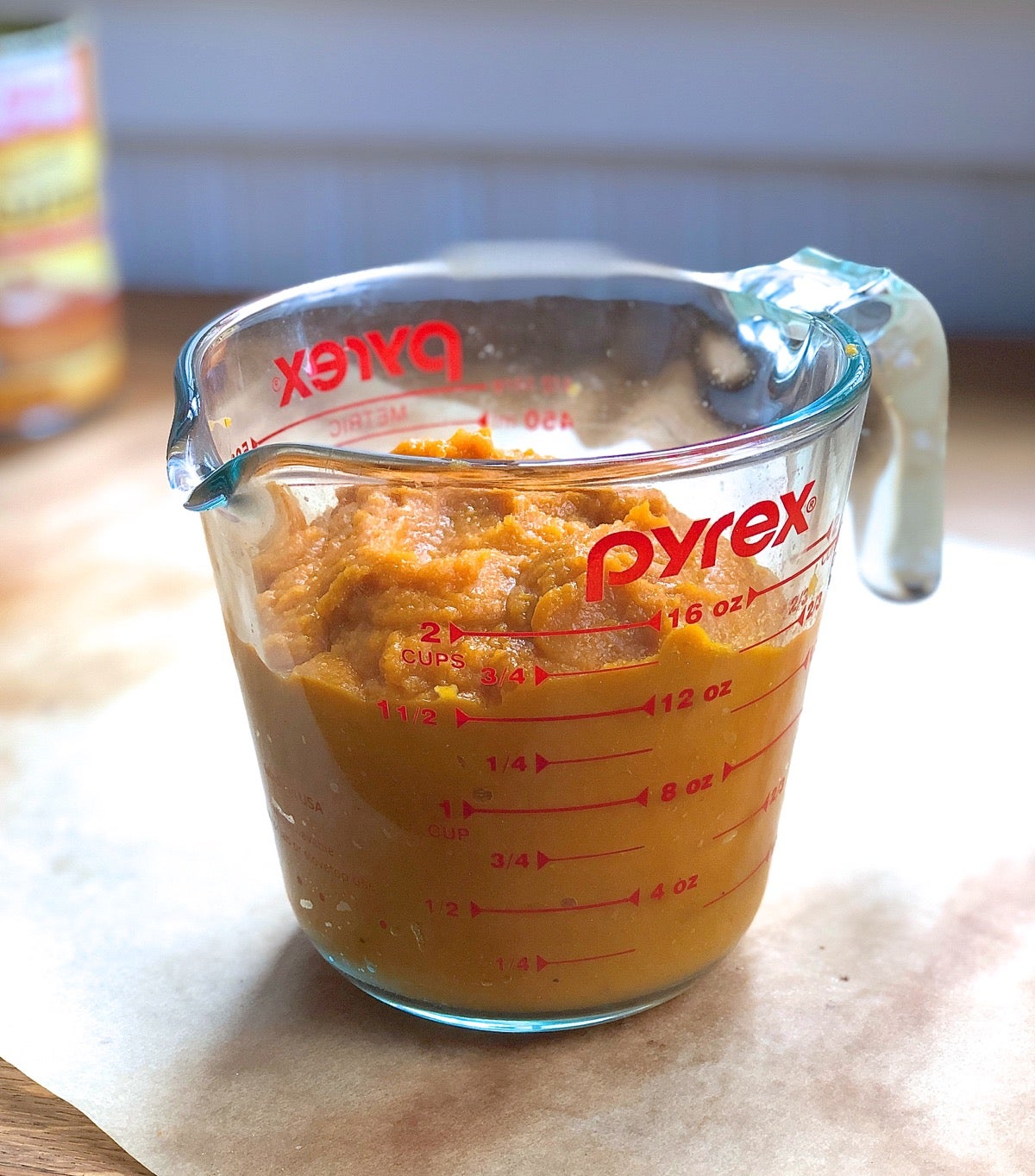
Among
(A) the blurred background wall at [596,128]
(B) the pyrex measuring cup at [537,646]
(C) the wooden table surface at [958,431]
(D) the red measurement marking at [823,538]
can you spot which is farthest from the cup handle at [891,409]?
(A) the blurred background wall at [596,128]

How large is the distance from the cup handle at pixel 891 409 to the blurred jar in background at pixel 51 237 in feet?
2.25

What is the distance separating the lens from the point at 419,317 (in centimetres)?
71

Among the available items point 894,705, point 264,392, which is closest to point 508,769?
point 264,392

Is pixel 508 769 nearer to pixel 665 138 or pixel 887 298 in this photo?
pixel 887 298

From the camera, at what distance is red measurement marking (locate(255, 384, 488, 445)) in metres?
0.67

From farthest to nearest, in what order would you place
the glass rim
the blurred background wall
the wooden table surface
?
the blurred background wall
the wooden table surface
the glass rim

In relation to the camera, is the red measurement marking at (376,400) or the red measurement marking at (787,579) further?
the red measurement marking at (376,400)

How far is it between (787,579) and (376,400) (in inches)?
9.8

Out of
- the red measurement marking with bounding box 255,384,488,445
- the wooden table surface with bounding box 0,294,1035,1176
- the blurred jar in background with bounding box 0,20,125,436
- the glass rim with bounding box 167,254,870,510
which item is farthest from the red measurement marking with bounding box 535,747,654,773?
the blurred jar in background with bounding box 0,20,125,436

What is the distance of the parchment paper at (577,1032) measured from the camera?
558 millimetres

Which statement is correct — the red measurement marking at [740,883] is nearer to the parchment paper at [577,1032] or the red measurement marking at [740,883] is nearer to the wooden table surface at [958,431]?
the parchment paper at [577,1032]

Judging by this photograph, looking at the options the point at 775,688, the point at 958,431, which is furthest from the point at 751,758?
the point at 958,431

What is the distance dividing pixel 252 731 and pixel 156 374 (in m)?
0.82

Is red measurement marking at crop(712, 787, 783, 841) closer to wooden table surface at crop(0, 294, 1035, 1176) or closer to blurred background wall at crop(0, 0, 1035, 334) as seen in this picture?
wooden table surface at crop(0, 294, 1035, 1176)
